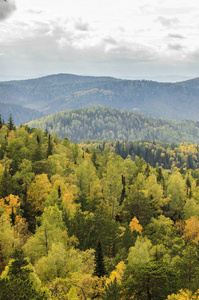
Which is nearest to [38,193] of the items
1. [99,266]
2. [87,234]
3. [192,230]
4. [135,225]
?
[87,234]

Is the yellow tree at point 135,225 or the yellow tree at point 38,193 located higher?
the yellow tree at point 38,193

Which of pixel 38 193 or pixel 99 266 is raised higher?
pixel 38 193

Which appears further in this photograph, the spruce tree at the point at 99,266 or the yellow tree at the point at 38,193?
the yellow tree at the point at 38,193

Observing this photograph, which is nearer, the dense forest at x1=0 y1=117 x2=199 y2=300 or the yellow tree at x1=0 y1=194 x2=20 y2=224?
the dense forest at x1=0 y1=117 x2=199 y2=300

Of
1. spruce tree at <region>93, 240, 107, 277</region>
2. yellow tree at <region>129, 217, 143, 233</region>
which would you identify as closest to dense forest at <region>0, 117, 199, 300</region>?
spruce tree at <region>93, 240, 107, 277</region>

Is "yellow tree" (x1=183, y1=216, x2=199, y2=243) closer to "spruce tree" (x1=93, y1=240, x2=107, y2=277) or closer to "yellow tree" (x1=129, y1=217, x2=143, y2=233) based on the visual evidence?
"yellow tree" (x1=129, y1=217, x2=143, y2=233)

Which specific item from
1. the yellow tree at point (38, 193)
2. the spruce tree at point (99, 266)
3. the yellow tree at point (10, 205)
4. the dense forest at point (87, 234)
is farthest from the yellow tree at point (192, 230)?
the yellow tree at point (10, 205)

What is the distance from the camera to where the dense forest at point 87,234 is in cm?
2288

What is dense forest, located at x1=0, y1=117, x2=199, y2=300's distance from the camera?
75.0 ft

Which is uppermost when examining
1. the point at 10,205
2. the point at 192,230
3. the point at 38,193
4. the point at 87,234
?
the point at 38,193

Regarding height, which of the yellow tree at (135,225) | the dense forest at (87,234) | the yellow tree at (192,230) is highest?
the dense forest at (87,234)

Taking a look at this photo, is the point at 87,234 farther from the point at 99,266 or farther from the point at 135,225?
the point at 135,225

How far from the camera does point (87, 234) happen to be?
41844 mm

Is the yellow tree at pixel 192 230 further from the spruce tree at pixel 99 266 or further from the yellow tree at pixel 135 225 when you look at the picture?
the spruce tree at pixel 99 266
